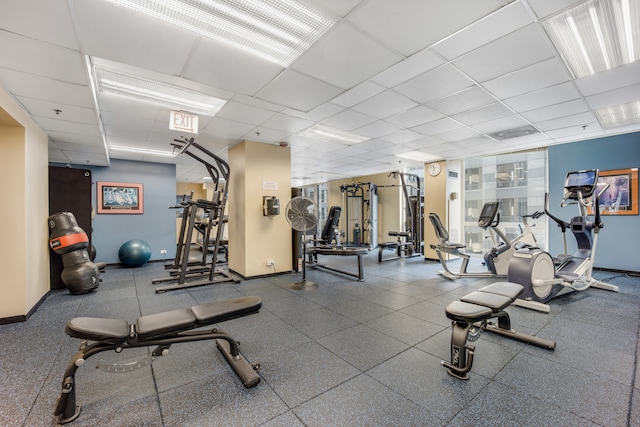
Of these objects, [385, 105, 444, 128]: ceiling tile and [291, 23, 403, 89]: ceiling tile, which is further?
[385, 105, 444, 128]: ceiling tile

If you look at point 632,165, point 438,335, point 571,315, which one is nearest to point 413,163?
point 632,165

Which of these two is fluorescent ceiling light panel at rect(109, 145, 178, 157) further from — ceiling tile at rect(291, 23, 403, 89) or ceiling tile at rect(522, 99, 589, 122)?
ceiling tile at rect(522, 99, 589, 122)

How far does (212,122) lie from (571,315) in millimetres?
5670

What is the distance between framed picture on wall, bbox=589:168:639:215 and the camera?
206 inches

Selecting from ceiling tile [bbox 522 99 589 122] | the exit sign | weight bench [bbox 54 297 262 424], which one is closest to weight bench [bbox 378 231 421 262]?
ceiling tile [bbox 522 99 589 122]

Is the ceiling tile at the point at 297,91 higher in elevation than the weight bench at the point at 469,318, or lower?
higher

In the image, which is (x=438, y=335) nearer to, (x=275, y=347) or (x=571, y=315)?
(x=275, y=347)

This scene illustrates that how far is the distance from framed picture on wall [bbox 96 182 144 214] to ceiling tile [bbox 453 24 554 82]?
7.64 m

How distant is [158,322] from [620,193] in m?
8.08

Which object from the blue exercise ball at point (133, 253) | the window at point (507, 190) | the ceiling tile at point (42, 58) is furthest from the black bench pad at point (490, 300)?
the blue exercise ball at point (133, 253)

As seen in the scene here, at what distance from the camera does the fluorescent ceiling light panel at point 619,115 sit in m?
3.89

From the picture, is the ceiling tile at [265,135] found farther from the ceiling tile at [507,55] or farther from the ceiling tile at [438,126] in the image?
the ceiling tile at [507,55]

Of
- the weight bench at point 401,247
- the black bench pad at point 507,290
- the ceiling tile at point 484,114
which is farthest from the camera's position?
the weight bench at point 401,247

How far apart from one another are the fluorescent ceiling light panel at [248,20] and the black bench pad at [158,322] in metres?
2.18
